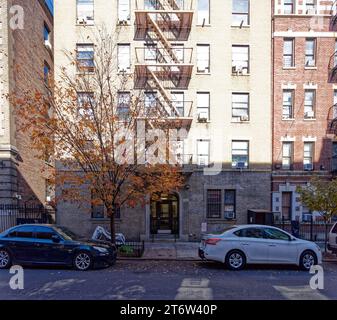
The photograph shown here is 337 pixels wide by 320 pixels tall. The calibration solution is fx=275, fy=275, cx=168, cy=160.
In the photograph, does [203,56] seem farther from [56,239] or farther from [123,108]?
[56,239]

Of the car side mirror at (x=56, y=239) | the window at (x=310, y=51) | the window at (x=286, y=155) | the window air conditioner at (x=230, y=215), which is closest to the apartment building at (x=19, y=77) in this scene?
the car side mirror at (x=56, y=239)

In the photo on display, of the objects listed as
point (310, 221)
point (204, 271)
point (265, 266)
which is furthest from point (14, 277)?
point (310, 221)

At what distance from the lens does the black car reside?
9.09 m

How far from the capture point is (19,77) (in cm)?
1772

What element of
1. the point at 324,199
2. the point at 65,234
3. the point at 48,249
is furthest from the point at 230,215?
the point at 48,249

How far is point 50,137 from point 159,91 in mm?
7548

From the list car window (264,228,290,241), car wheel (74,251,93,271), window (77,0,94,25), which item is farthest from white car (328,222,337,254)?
window (77,0,94,25)

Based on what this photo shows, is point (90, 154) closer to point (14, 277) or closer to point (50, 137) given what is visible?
point (50, 137)

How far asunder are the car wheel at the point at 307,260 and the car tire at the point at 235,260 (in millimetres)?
2064

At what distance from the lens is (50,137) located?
1117 cm

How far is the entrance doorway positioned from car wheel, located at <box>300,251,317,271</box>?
840cm

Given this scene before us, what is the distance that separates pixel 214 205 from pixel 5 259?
36.9 ft

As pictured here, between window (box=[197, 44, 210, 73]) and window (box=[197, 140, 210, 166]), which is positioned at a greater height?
window (box=[197, 44, 210, 73])

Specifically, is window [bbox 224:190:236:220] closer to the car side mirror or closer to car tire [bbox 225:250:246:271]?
car tire [bbox 225:250:246:271]
